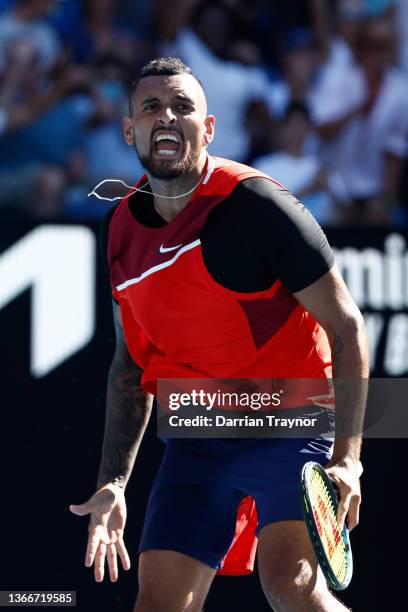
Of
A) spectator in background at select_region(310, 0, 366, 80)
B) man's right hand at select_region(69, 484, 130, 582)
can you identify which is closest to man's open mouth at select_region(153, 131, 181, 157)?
man's right hand at select_region(69, 484, 130, 582)

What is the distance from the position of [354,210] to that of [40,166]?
1.90m

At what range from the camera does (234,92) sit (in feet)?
22.6

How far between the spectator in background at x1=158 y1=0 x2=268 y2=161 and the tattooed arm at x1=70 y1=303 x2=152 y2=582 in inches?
122

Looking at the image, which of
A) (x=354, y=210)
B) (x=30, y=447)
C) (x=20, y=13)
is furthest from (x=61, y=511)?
(x=20, y=13)

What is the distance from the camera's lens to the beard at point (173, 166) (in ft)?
11.8

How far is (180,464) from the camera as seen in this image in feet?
12.1

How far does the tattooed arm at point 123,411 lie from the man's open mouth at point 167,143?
59 centimetres

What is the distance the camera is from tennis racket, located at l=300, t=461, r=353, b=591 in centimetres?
295

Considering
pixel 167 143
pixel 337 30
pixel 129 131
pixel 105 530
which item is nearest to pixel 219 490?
pixel 105 530

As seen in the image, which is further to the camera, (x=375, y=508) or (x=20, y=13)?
(x=20, y=13)

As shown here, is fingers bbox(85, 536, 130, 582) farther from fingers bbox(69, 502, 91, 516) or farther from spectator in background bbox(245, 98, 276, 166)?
spectator in background bbox(245, 98, 276, 166)

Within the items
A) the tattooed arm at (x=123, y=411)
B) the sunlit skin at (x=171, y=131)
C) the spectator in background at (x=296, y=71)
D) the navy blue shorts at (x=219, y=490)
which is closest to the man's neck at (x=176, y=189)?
the sunlit skin at (x=171, y=131)

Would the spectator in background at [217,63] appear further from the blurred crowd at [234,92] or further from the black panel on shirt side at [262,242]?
the black panel on shirt side at [262,242]

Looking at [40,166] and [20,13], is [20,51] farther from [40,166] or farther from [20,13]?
[40,166]
